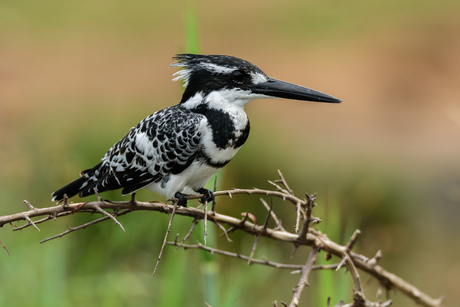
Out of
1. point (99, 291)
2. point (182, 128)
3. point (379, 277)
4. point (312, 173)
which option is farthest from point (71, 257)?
point (312, 173)

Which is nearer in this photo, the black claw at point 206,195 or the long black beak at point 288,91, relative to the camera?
the long black beak at point 288,91

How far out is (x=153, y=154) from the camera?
1524 millimetres

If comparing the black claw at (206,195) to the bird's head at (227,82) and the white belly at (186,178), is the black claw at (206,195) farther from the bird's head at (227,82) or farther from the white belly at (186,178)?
the bird's head at (227,82)

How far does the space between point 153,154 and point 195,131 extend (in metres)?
0.17

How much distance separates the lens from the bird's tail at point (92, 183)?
1.54m

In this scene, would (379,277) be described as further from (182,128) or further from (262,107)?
(262,107)

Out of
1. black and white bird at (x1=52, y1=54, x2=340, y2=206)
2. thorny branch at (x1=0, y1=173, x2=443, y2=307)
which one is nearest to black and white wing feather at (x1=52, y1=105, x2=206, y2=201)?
black and white bird at (x1=52, y1=54, x2=340, y2=206)

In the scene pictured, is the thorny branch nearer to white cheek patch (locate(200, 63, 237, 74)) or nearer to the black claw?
the black claw

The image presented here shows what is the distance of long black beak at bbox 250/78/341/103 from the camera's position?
1300 millimetres

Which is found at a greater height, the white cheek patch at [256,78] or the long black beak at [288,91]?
the white cheek patch at [256,78]

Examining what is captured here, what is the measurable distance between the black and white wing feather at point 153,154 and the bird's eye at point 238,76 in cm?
16

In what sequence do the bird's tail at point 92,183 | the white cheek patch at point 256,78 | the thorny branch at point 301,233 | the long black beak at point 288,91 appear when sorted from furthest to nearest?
the bird's tail at point 92,183 → the white cheek patch at point 256,78 → the long black beak at point 288,91 → the thorny branch at point 301,233

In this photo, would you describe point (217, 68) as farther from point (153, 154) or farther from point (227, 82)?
point (153, 154)

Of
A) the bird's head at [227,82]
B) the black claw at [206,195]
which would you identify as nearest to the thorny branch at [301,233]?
the black claw at [206,195]
